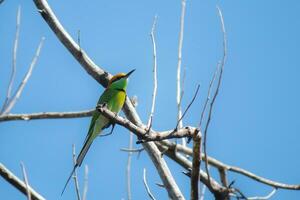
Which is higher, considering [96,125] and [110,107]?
[110,107]

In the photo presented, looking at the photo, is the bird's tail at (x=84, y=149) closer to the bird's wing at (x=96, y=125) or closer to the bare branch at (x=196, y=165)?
the bird's wing at (x=96, y=125)

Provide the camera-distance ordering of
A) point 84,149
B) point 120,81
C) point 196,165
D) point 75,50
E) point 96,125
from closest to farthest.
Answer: point 196,165 < point 75,50 < point 84,149 < point 96,125 < point 120,81

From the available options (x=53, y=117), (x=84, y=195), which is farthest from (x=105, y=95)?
(x=84, y=195)

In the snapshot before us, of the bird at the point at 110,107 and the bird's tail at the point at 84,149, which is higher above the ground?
the bird at the point at 110,107

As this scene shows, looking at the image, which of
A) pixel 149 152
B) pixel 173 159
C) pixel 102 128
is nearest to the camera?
pixel 149 152

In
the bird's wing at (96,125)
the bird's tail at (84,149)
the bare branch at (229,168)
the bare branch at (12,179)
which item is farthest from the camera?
the bird's wing at (96,125)

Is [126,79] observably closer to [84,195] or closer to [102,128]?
[102,128]

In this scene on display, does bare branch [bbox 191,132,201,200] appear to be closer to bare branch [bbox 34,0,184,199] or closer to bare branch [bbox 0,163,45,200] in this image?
bare branch [bbox 34,0,184,199]

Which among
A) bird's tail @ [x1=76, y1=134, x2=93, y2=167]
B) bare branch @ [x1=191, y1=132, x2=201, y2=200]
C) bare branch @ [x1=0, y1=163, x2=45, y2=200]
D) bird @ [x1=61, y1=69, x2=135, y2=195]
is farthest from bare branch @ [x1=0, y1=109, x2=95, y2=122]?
bare branch @ [x1=191, y1=132, x2=201, y2=200]

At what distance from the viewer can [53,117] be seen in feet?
15.1

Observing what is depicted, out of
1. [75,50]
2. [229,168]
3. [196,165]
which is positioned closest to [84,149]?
[75,50]

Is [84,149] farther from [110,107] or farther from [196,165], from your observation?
[196,165]

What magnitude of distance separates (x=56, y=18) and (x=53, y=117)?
0.83 m

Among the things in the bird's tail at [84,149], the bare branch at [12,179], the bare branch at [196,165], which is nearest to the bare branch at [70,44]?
the bird's tail at [84,149]
